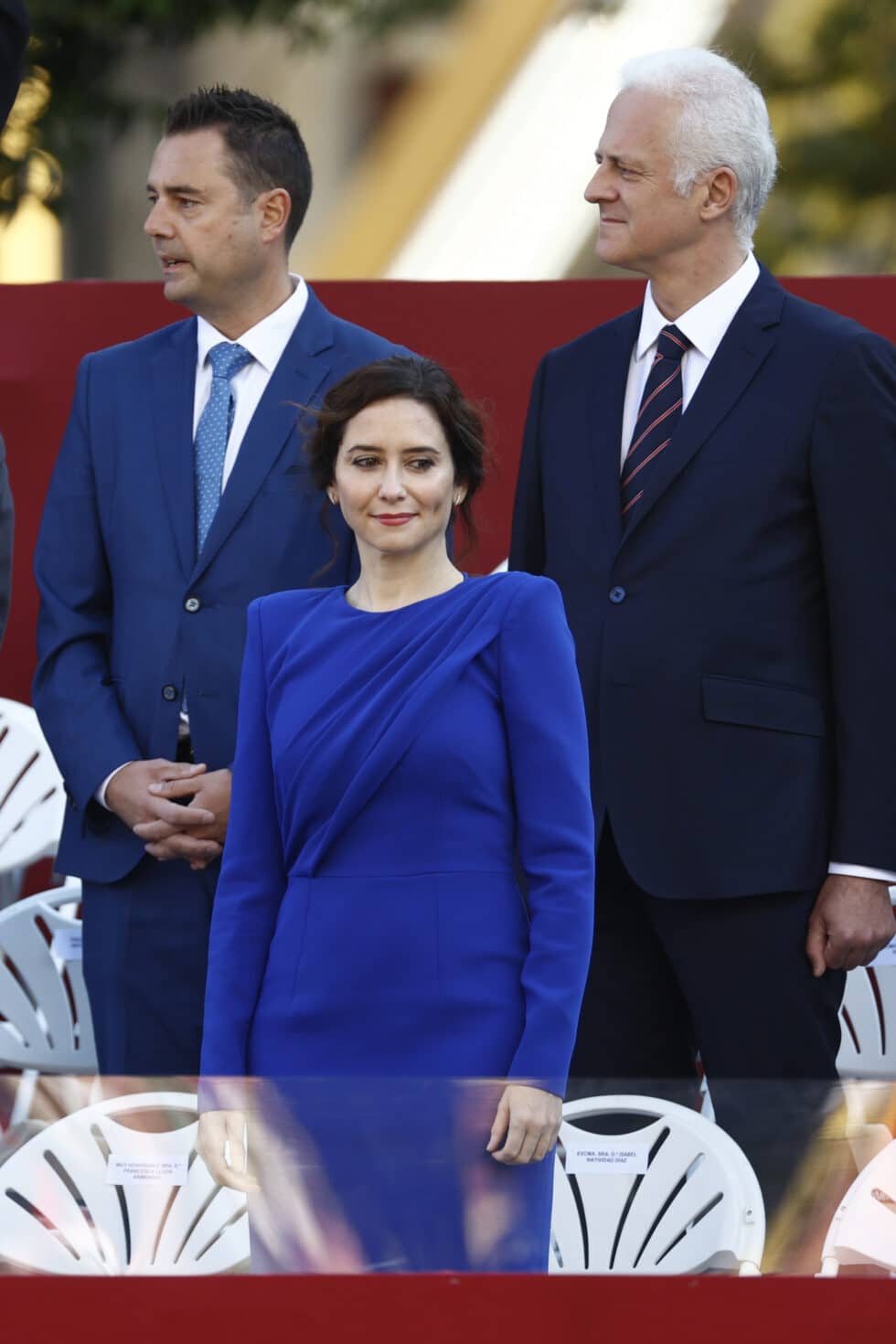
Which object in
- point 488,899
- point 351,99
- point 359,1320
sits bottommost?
point 359,1320

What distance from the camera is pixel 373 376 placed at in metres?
2.68

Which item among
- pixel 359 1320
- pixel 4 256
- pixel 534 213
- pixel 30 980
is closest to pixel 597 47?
pixel 534 213

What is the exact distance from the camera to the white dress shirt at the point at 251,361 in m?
3.41

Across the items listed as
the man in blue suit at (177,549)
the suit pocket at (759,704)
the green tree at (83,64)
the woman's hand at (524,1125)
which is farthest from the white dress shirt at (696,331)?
the green tree at (83,64)

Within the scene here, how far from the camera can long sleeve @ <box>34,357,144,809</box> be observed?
Answer: 327 cm

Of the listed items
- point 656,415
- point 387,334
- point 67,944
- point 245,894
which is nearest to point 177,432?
point 656,415

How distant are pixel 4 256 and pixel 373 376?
5936 millimetres

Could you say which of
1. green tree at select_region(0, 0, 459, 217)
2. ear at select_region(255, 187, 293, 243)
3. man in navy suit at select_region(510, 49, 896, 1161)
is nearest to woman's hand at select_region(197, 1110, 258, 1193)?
man in navy suit at select_region(510, 49, 896, 1161)

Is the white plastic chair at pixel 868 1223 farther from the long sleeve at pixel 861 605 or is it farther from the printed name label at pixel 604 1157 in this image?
the long sleeve at pixel 861 605

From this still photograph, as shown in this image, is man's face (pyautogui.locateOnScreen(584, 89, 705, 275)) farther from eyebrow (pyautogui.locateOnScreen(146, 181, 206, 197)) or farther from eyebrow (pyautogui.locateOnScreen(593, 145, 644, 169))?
eyebrow (pyautogui.locateOnScreen(146, 181, 206, 197))

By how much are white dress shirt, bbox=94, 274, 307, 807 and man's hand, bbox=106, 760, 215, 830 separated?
47 cm

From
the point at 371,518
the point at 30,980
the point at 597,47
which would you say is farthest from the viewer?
the point at 597,47

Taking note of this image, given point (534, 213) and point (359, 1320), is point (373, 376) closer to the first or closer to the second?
point (359, 1320)

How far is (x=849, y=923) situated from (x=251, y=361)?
4.09 ft
